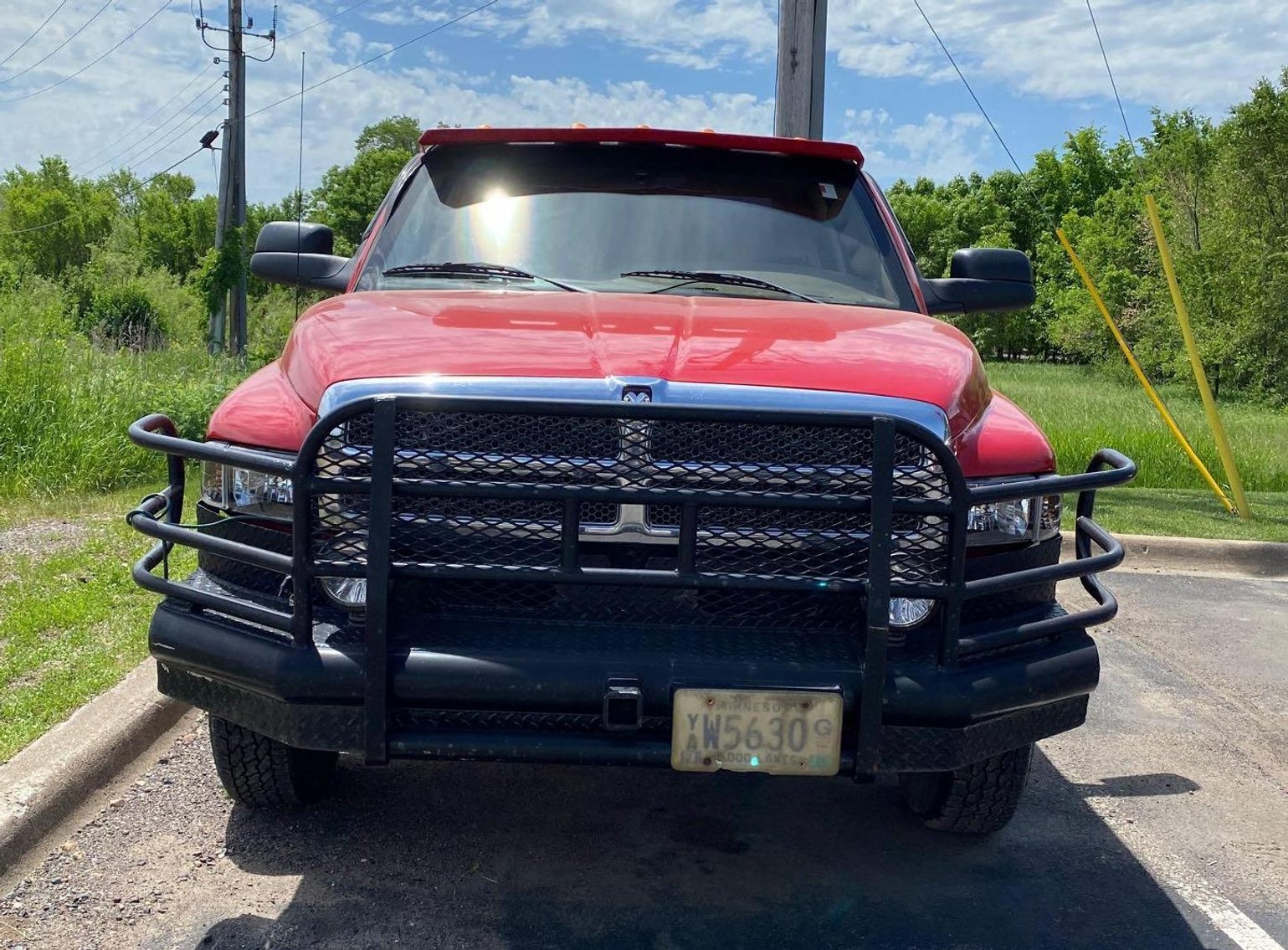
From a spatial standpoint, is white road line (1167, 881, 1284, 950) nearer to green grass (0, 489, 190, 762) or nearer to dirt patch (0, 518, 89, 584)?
green grass (0, 489, 190, 762)

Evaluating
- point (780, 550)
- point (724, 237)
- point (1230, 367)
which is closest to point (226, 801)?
point (780, 550)

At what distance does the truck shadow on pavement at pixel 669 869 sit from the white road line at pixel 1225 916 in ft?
0.26

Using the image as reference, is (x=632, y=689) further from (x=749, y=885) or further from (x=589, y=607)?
(x=749, y=885)

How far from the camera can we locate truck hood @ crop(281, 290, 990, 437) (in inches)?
115

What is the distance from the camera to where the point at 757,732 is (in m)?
2.69

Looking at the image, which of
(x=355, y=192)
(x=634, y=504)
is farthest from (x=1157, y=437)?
(x=355, y=192)

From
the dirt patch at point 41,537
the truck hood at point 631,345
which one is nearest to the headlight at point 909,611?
the truck hood at point 631,345

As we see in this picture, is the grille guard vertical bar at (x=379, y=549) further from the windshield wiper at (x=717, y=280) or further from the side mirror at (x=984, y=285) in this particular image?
the side mirror at (x=984, y=285)

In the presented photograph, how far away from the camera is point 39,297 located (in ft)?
66.4

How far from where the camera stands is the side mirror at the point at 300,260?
4.49m

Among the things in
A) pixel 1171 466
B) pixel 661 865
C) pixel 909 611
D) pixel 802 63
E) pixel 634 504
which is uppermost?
pixel 802 63

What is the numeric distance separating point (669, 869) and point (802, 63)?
28.3 feet

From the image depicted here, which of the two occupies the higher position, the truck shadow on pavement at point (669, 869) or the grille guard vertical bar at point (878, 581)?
the grille guard vertical bar at point (878, 581)

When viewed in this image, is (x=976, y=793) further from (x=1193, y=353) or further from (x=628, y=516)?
(x=1193, y=353)
